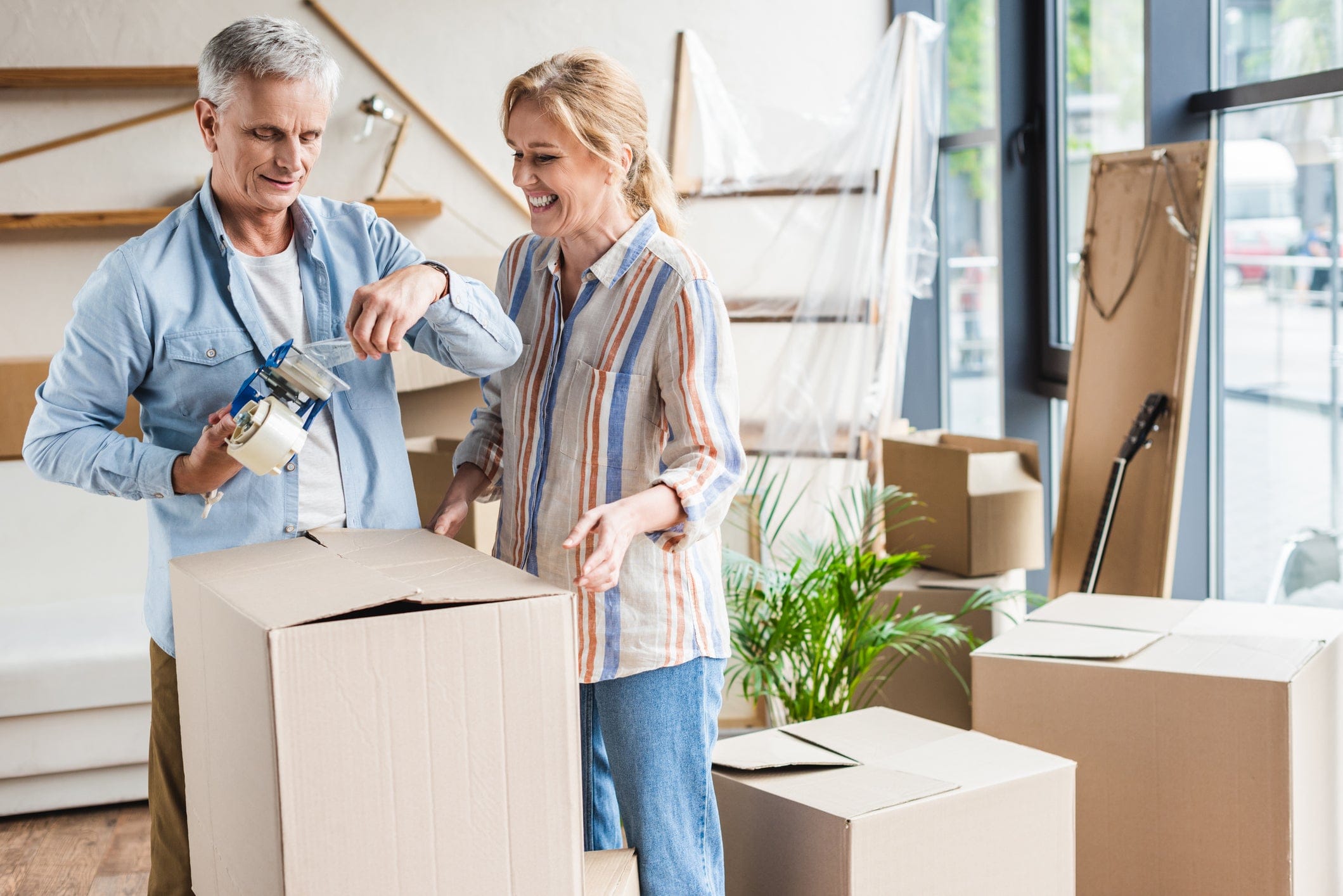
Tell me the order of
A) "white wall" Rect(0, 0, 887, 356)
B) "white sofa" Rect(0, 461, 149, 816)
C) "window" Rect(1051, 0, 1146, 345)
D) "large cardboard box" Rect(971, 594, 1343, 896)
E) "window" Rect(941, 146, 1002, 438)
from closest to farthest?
1. "large cardboard box" Rect(971, 594, 1343, 896)
2. "white sofa" Rect(0, 461, 149, 816)
3. "window" Rect(1051, 0, 1146, 345)
4. "white wall" Rect(0, 0, 887, 356)
5. "window" Rect(941, 146, 1002, 438)

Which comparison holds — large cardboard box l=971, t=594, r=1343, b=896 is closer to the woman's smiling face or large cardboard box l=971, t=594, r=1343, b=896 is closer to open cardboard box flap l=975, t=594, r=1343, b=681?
open cardboard box flap l=975, t=594, r=1343, b=681

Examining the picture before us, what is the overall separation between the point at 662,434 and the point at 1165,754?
965 mm

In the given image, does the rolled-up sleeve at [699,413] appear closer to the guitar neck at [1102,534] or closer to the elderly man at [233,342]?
the elderly man at [233,342]

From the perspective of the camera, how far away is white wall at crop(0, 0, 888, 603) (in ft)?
11.0

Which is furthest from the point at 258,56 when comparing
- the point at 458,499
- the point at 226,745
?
the point at 226,745

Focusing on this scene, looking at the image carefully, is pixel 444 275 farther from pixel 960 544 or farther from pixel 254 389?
pixel 960 544

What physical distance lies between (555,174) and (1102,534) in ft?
4.99

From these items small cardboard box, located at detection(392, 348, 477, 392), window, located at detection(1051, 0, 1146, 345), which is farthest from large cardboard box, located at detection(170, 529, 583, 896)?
small cardboard box, located at detection(392, 348, 477, 392)

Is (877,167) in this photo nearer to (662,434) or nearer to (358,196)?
(358,196)

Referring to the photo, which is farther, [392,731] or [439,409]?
[439,409]

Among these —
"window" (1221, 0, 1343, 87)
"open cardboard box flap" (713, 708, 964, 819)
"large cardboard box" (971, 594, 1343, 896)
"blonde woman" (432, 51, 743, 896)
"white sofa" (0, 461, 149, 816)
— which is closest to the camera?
"blonde woman" (432, 51, 743, 896)

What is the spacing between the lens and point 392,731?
970 mm

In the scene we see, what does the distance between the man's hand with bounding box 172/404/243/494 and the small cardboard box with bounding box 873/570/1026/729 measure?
1.64m

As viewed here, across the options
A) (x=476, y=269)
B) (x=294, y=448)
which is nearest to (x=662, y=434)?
(x=294, y=448)
